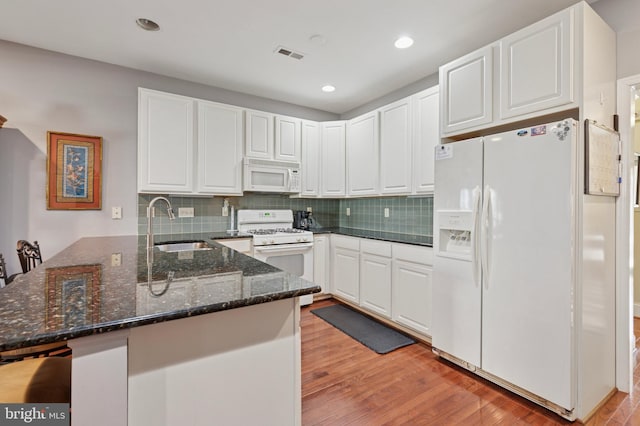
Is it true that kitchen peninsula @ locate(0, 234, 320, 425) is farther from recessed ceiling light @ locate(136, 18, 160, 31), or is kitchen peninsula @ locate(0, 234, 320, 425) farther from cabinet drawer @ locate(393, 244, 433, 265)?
recessed ceiling light @ locate(136, 18, 160, 31)

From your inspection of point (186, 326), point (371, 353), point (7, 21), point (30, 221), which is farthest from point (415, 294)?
point (7, 21)

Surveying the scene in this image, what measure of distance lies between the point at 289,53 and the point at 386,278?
2.37 meters

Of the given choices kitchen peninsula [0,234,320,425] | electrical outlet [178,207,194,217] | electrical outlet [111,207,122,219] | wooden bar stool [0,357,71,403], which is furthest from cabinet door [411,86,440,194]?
electrical outlet [111,207,122,219]

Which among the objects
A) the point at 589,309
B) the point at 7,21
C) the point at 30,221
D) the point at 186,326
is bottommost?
the point at 589,309

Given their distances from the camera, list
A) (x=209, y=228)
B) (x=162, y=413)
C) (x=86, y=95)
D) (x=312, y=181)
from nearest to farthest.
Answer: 1. (x=162, y=413)
2. (x=86, y=95)
3. (x=209, y=228)
4. (x=312, y=181)

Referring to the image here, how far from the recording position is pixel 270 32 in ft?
8.07

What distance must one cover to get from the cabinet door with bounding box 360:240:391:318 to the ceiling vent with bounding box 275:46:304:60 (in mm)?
1987

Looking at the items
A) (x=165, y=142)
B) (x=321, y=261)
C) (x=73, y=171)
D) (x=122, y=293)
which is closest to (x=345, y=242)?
(x=321, y=261)

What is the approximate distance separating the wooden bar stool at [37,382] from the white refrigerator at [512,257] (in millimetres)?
2248

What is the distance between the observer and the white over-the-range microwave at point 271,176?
343 centimetres

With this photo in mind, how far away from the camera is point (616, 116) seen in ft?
6.51

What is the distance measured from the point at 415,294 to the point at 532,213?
121cm

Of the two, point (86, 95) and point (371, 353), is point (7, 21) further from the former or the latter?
point (371, 353)

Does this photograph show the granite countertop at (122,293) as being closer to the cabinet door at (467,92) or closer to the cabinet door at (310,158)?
the cabinet door at (467,92)
